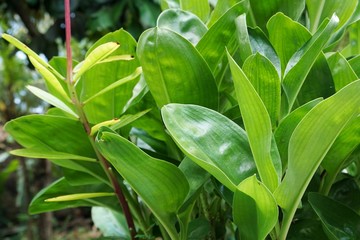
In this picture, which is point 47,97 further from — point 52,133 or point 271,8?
point 271,8

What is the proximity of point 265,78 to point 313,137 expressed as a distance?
6 centimetres

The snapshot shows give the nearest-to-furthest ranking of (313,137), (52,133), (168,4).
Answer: (313,137) < (52,133) < (168,4)

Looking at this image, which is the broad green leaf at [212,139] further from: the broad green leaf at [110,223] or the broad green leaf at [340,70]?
the broad green leaf at [110,223]

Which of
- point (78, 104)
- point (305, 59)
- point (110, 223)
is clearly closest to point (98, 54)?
point (78, 104)

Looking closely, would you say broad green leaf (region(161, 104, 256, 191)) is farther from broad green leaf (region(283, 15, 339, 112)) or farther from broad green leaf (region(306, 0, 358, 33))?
broad green leaf (region(306, 0, 358, 33))

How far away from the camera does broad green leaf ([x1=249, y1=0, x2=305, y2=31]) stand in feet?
1.20

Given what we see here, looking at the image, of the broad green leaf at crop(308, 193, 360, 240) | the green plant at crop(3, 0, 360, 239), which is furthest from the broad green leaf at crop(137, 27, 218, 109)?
the broad green leaf at crop(308, 193, 360, 240)

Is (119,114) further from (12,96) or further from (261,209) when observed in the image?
(12,96)

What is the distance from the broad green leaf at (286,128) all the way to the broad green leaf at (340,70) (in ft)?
0.21

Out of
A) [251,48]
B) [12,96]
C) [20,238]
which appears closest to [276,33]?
[251,48]

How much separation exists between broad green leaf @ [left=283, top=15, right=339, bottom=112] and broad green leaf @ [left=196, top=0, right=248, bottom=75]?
5 centimetres

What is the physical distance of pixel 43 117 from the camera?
35 centimetres

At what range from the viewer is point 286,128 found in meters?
0.29

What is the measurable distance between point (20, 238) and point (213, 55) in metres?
2.17
